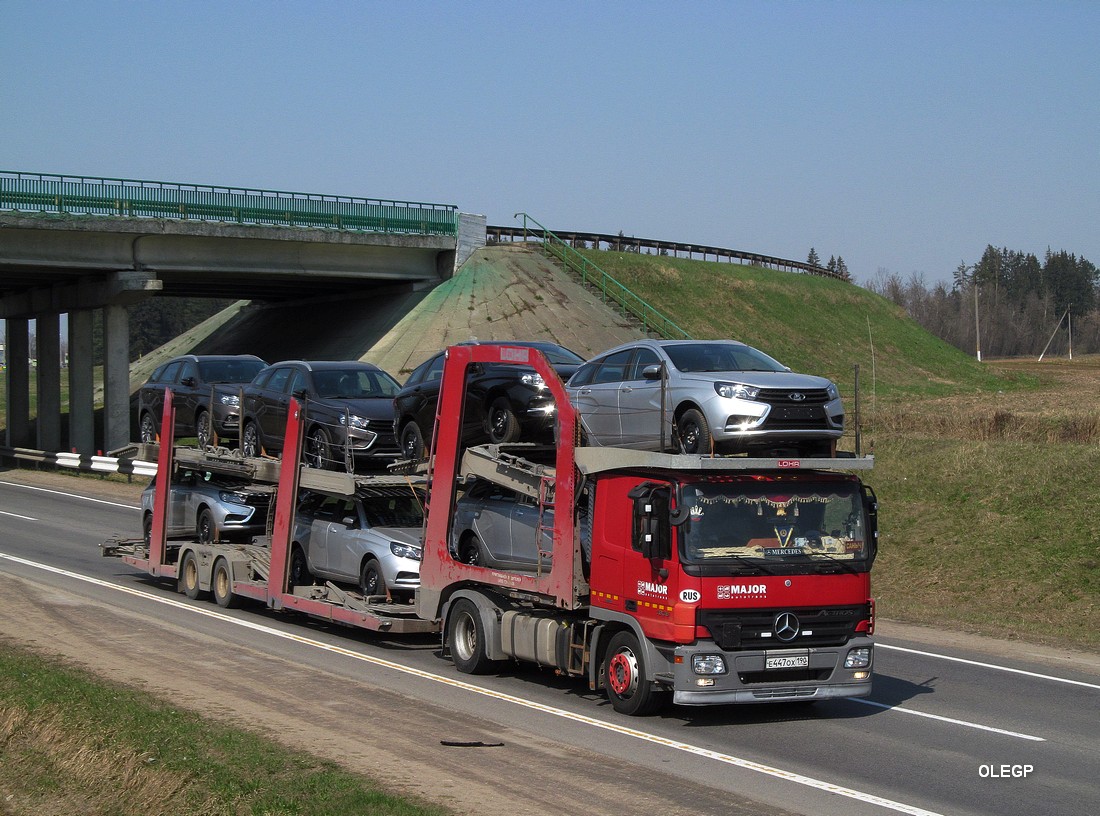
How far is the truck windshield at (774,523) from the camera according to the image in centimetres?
1020

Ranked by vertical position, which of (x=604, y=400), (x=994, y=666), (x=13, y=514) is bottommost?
(x=994, y=666)

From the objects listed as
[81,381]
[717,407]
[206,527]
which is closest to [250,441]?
[206,527]

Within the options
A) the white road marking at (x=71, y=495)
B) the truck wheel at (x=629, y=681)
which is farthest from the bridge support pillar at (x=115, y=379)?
the truck wheel at (x=629, y=681)

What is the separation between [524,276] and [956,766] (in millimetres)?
40540

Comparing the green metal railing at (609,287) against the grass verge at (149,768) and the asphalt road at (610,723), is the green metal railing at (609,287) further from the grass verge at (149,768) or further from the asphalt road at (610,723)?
the grass verge at (149,768)

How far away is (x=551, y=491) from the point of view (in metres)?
11.6

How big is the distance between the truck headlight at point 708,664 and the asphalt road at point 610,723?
59 cm

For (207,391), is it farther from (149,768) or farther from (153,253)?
(153,253)

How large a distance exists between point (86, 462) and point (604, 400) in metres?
30.7

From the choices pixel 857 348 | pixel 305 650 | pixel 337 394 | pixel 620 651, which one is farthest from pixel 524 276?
pixel 620 651

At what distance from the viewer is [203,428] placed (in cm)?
1980

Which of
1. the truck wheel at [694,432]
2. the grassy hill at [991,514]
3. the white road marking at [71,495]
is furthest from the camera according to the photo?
the white road marking at [71,495]

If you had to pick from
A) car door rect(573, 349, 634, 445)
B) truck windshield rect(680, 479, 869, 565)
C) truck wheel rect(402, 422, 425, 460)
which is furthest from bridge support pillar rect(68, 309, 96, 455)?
truck windshield rect(680, 479, 869, 565)

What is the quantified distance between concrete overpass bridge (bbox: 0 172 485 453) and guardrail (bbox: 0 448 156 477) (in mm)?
1381
